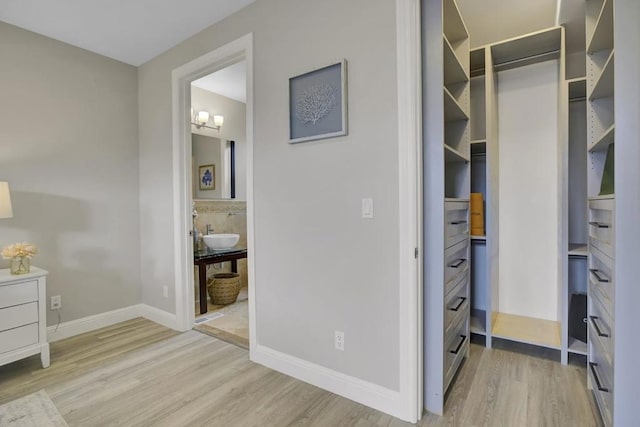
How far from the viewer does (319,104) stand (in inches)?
74.5

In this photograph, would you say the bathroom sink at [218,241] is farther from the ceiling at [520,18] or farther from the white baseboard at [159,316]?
the ceiling at [520,18]

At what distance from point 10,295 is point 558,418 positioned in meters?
3.25

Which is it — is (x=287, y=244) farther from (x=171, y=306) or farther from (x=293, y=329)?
(x=171, y=306)

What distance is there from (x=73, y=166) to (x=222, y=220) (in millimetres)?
1673

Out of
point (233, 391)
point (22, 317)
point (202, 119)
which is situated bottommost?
point (233, 391)

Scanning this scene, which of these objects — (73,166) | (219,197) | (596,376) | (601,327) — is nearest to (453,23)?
(601,327)

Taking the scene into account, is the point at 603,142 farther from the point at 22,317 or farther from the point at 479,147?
the point at 22,317

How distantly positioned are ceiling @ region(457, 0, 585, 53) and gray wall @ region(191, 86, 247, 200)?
289 centimetres

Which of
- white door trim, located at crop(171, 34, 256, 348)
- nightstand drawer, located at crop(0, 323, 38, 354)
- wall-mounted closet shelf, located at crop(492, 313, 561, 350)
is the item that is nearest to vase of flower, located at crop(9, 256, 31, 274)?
nightstand drawer, located at crop(0, 323, 38, 354)

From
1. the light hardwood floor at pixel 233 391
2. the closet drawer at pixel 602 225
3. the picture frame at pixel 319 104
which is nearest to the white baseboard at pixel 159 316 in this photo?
the light hardwood floor at pixel 233 391

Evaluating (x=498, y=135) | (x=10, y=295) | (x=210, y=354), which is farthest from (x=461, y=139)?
(x=10, y=295)

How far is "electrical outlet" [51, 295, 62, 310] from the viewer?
8.65 ft

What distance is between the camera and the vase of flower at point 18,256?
2113 mm

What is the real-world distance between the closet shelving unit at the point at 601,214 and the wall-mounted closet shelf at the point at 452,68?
0.67 m
